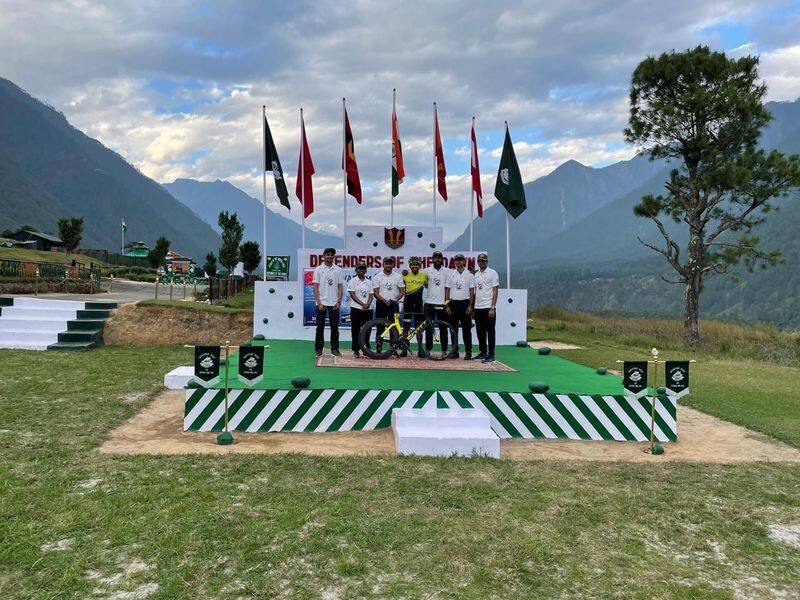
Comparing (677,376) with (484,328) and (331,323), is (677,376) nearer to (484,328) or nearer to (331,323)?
(484,328)

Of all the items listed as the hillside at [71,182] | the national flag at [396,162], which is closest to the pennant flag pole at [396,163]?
the national flag at [396,162]

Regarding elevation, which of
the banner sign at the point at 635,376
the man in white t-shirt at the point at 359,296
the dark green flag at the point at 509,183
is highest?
the dark green flag at the point at 509,183

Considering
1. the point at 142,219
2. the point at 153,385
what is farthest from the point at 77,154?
the point at 153,385

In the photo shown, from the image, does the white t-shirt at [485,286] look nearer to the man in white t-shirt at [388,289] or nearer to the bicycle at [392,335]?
the bicycle at [392,335]

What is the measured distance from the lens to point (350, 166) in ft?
42.7

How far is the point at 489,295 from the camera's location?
334 inches

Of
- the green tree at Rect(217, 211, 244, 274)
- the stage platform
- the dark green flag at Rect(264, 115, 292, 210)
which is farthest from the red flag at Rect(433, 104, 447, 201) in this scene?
the green tree at Rect(217, 211, 244, 274)

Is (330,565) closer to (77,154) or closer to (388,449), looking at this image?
(388,449)

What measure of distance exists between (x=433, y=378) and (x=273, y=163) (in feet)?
26.7

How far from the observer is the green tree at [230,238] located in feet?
138

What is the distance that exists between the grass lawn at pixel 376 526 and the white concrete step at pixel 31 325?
7336mm

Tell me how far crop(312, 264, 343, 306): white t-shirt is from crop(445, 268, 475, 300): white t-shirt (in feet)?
5.87

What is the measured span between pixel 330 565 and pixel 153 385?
6.25 m

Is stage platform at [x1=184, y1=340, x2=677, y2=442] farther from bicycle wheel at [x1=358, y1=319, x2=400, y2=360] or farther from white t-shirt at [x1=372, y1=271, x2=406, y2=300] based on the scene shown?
white t-shirt at [x1=372, y1=271, x2=406, y2=300]
